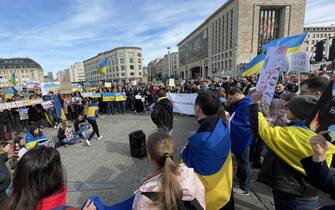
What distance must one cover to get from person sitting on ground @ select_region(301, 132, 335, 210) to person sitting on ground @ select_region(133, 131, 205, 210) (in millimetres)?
866

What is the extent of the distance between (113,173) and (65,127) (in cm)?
341

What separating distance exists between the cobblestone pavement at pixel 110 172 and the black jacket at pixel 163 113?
1133 millimetres

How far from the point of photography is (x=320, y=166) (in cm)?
129

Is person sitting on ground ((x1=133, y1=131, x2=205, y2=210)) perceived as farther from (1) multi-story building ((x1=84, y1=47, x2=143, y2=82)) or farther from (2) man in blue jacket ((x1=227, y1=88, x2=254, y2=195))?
(1) multi-story building ((x1=84, y1=47, x2=143, y2=82))

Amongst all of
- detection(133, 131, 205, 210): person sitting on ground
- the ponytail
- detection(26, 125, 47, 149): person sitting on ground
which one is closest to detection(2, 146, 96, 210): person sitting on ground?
detection(133, 131, 205, 210): person sitting on ground

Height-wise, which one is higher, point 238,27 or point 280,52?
point 238,27

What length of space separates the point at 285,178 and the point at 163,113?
3372 millimetres

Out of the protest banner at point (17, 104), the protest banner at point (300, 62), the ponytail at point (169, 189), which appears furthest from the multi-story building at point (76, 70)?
the ponytail at point (169, 189)

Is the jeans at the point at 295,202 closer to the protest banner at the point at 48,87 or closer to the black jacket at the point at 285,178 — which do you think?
the black jacket at the point at 285,178

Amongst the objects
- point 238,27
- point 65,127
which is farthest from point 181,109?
point 238,27

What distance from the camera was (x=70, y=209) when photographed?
4.21ft

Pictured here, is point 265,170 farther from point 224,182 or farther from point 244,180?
point 244,180

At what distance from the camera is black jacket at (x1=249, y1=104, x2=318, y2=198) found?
178cm

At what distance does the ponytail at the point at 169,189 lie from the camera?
1.40 metres
